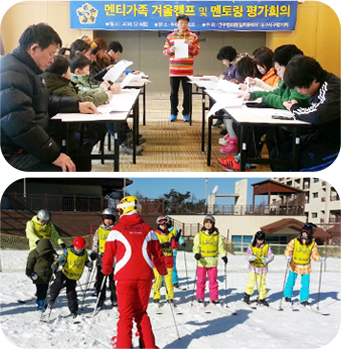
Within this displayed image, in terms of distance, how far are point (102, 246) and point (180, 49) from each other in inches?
43.3

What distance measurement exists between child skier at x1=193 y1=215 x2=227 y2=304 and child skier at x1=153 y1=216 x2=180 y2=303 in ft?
0.38

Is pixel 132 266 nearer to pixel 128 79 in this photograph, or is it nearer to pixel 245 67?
pixel 128 79

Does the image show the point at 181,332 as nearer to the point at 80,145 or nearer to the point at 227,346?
the point at 227,346

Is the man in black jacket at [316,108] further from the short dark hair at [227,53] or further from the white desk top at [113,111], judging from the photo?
the white desk top at [113,111]

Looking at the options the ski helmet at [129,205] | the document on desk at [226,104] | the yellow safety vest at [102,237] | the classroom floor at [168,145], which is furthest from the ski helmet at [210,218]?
the document on desk at [226,104]

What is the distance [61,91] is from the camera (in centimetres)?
308

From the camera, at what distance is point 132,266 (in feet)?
9.11

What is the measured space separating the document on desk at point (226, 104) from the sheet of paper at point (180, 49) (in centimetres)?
30

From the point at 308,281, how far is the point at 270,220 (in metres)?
0.38

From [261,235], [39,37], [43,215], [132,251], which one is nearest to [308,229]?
[261,235]

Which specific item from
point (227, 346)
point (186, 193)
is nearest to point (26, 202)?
point (186, 193)

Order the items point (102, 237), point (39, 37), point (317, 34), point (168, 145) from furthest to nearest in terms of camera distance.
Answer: point (168, 145), point (317, 34), point (102, 237), point (39, 37)

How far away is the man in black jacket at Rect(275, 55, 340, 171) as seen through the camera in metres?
2.96

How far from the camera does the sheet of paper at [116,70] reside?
3.46m
